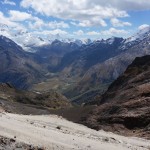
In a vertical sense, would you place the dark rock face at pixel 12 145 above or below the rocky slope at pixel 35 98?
below

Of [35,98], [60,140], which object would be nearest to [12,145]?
[60,140]

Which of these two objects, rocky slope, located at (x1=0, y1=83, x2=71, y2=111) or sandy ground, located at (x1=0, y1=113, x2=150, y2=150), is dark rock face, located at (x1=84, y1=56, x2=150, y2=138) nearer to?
sandy ground, located at (x1=0, y1=113, x2=150, y2=150)

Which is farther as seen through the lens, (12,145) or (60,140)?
(60,140)

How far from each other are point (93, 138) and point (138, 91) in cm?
2639

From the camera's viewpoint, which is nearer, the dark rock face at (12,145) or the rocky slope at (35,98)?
the dark rock face at (12,145)

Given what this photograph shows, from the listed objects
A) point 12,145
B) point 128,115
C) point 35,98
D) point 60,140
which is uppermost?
point 35,98

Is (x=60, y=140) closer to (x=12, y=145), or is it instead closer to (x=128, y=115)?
(x=12, y=145)

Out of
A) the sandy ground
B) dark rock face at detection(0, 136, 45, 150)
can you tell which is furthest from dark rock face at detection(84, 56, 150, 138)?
dark rock face at detection(0, 136, 45, 150)

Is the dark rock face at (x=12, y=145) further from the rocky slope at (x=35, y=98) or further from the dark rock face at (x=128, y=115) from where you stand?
the rocky slope at (x=35, y=98)

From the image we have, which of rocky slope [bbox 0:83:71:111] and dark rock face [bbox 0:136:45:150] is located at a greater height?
rocky slope [bbox 0:83:71:111]

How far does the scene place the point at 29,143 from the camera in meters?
31.1

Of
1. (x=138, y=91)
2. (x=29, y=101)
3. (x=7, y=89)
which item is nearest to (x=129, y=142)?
(x=138, y=91)

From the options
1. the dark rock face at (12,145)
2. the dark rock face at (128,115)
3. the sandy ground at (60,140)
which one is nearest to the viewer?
the dark rock face at (12,145)

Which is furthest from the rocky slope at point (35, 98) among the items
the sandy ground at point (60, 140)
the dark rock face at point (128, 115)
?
the sandy ground at point (60, 140)
